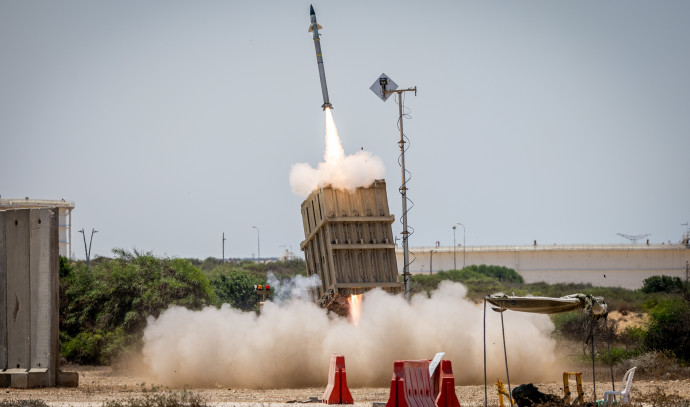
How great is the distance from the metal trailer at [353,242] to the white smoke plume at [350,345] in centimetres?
59

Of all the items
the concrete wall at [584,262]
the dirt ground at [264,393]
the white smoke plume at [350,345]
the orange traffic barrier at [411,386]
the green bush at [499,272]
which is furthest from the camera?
the concrete wall at [584,262]

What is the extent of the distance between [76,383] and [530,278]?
65.9 m

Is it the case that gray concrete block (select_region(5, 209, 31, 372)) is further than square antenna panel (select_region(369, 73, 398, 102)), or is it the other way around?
square antenna panel (select_region(369, 73, 398, 102))

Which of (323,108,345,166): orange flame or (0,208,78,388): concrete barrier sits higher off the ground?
(323,108,345,166): orange flame

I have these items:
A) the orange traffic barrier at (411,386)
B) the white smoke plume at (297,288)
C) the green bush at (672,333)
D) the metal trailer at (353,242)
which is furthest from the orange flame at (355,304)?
the green bush at (672,333)

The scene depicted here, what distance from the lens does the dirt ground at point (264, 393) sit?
2147cm

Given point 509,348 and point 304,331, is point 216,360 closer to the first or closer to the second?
point 304,331

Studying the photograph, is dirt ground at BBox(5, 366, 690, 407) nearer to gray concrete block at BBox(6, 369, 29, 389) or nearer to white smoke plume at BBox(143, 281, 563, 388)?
gray concrete block at BBox(6, 369, 29, 389)

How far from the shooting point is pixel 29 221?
25.1 meters

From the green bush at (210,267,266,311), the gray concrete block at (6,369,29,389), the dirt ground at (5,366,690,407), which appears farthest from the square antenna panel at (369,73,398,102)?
the green bush at (210,267,266,311)

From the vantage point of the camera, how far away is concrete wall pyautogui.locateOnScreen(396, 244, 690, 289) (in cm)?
8631

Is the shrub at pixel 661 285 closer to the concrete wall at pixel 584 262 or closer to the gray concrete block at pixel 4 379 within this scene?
the concrete wall at pixel 584 262

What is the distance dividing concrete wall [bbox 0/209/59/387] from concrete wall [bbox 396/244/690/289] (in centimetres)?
6170

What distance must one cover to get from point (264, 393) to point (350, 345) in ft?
11.1
